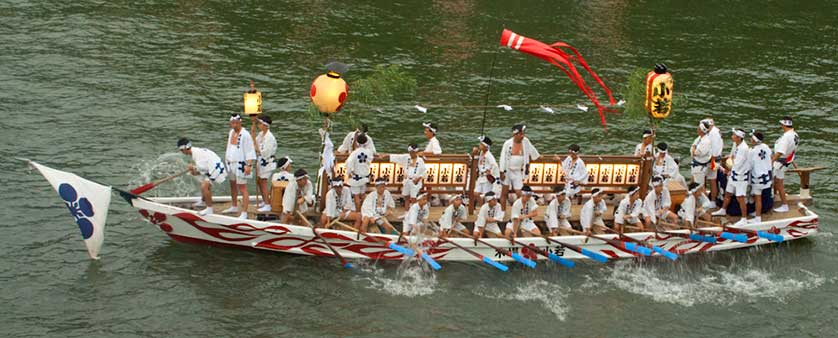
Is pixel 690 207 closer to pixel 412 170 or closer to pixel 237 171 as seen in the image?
pixel 412 170

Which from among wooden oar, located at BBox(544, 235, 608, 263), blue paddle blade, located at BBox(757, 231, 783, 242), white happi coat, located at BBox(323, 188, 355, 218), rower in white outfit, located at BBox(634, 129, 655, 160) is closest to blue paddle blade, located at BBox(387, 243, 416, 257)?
white happi coat, located at BBox(323, 188, 355, 218)

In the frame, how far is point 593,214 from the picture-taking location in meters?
20.8

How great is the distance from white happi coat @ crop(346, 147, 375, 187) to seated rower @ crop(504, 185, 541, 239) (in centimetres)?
310

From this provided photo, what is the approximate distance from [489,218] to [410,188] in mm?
1747

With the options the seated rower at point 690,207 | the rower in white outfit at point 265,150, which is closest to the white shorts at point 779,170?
the seated rower at point 690,207

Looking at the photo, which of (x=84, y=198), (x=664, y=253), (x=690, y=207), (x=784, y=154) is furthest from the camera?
(x=784, y=154)

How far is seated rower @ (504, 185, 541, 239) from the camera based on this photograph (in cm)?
2028

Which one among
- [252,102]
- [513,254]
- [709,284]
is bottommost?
[709,284]

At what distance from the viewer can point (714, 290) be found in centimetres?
2009

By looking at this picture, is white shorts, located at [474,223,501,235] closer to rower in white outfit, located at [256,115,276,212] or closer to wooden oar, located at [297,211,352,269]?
wooden oar, located at [297,211,352,269]

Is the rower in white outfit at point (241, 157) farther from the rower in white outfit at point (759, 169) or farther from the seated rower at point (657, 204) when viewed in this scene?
the rower in white outfit at point (759, 169)

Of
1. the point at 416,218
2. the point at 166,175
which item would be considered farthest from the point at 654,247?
the point at 166,175

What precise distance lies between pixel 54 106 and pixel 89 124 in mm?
1746

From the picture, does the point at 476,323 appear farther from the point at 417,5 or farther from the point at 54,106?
the point at 417,5
